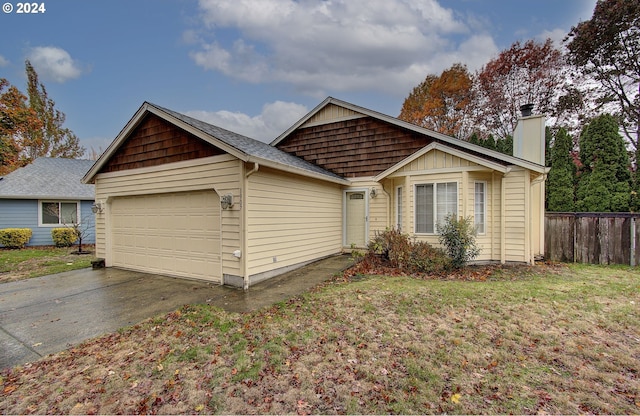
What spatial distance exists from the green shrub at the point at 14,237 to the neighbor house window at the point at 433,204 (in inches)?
677

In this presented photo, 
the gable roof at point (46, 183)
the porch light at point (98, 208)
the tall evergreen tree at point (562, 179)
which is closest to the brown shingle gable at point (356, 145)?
the porch light at point (98, 208)

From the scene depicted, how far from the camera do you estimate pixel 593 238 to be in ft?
27.0

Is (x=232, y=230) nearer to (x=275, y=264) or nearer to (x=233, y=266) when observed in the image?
(x=233, y=266)

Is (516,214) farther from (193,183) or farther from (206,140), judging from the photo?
(193,183)

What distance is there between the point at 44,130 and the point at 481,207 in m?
34.6

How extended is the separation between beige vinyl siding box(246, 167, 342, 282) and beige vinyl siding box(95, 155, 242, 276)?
1.10ft

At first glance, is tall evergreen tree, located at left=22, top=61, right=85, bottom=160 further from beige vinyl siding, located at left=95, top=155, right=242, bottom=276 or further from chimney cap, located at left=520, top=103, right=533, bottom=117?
chimney cap, located at left=520, top=103, right=533, bottom=117

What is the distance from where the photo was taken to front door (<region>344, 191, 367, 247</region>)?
398 inches

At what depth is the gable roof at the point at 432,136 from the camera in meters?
7.56

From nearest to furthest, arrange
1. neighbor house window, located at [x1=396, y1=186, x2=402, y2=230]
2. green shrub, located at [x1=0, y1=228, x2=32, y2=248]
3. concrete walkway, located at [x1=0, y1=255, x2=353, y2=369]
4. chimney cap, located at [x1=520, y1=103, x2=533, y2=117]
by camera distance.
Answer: concrete walkway, located at [x1=0, y1=255, x2=353, y2=369] < chimney cap, located at [x1=520, y1=103, x2=533, y2=117] < neighbor house window, located at [x1=396, y1=186, x2=402, y2=230] < green shrub, located at [x1=0, y1=228, x2=32, y2=248]

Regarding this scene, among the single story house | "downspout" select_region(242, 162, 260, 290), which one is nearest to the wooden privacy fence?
the single story house

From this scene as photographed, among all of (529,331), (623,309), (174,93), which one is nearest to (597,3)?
(623,309)

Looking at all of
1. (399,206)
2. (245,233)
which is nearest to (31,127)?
(245,233)

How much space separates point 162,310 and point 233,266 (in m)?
1.60
